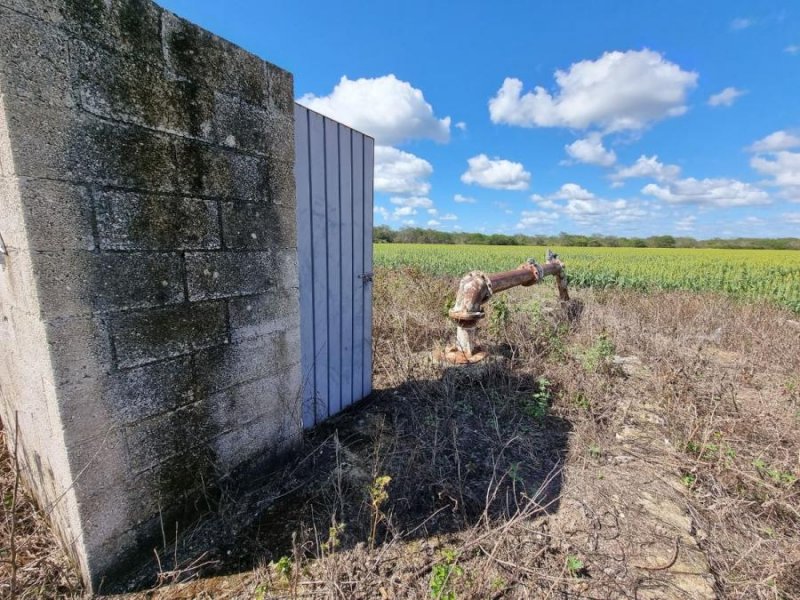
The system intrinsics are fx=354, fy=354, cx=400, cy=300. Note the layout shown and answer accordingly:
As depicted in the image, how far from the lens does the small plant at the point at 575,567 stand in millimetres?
1678

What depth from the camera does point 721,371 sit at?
4.02 metres

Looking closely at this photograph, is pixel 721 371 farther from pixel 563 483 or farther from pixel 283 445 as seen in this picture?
pixel 283 445

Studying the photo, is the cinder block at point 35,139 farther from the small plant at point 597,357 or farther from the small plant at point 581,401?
the small plant at point 597,357

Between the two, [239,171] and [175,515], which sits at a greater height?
[239,171]

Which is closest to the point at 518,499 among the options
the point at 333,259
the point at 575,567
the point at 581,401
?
the point at 575,567

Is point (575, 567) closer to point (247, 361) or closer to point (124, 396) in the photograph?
point (247, 361)


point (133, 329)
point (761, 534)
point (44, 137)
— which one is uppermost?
point (44, 137)

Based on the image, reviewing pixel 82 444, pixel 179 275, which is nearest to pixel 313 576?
pixel 82 444

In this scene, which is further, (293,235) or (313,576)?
(293,235)

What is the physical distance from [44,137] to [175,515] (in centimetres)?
177

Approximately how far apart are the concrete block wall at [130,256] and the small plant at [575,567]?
1.80 m

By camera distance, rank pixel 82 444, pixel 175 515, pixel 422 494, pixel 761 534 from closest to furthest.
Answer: pixel 82 444 < pixel 175 515 < pixel 761 534 < pixel 422 494

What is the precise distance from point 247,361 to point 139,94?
53.5 inches

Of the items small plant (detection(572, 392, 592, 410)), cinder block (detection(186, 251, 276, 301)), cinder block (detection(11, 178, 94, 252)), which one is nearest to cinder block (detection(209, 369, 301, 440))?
cinder block (detection(186, 251, 276, 301))
